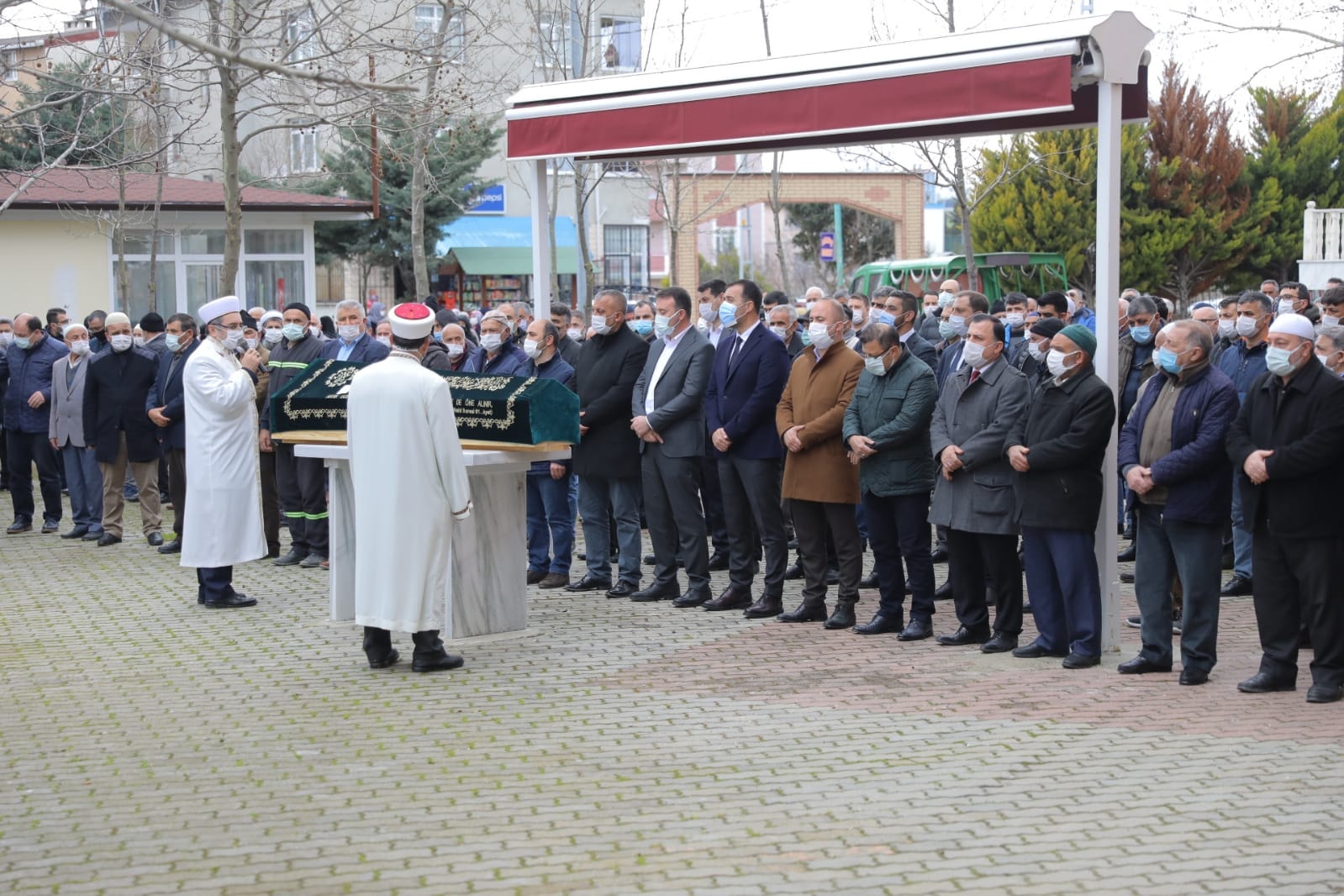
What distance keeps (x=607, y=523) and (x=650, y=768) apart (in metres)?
4.89

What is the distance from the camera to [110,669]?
9531mm

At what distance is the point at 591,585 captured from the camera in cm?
1205

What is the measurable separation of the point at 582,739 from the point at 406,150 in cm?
2181

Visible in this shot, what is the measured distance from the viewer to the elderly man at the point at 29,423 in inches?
640

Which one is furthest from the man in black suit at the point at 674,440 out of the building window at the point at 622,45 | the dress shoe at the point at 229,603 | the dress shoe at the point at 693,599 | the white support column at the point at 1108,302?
the building window at the point at 622,45

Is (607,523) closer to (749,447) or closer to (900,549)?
(749,447)

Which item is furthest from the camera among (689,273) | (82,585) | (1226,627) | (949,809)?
(689,273)

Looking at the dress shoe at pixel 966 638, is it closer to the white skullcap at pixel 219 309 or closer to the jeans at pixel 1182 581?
the jeans at pixel 1182 581

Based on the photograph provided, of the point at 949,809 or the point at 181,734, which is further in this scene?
the point at 181,734

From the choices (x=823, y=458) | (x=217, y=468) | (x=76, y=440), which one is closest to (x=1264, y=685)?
(x=823, y=458)

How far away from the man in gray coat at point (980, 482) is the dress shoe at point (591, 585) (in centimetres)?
310

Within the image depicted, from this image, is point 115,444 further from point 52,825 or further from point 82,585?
point 52,825

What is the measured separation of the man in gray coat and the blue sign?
40.4m

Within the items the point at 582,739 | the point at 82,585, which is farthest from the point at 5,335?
the point at 582,739
